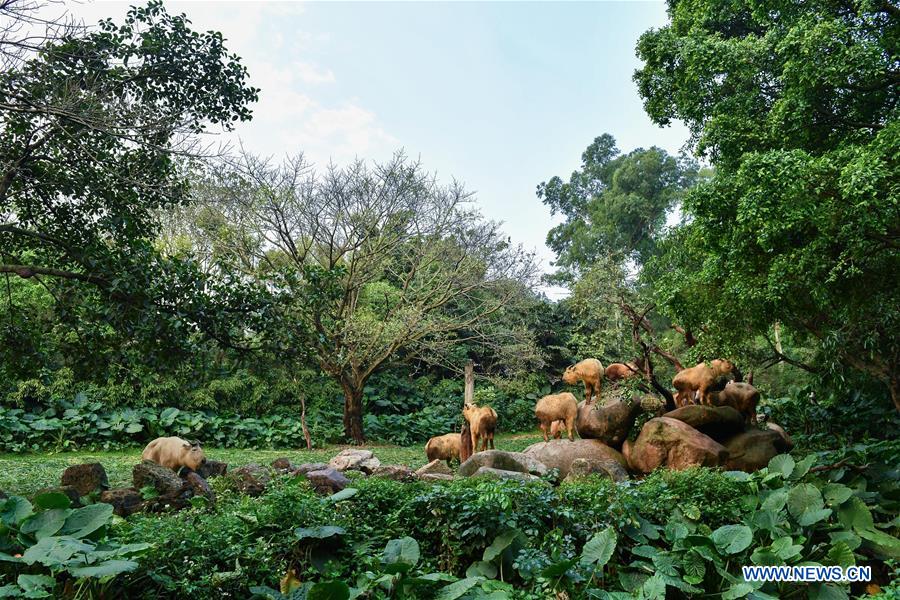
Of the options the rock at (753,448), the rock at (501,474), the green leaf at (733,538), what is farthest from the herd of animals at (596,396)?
the green leaf at (733,538)

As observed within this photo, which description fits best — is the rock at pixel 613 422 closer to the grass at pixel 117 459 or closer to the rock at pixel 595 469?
the rock at pixel 595 469

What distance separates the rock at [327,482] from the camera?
686cm

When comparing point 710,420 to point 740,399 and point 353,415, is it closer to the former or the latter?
point 740,399

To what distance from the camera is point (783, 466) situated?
6.75m

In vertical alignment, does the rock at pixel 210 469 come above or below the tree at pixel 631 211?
below

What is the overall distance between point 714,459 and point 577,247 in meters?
24.4

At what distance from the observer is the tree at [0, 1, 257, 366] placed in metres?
6.10

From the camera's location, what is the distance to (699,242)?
888cm

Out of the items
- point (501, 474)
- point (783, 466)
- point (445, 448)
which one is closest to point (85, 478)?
point (501, 474)

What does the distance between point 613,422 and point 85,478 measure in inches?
277

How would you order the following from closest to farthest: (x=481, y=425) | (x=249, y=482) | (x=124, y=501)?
(x=124, y=501)
(x=249, y=482)
(x=481, y=425)

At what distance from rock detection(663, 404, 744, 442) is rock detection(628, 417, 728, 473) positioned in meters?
0.37

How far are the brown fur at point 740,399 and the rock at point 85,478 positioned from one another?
8.63 meters

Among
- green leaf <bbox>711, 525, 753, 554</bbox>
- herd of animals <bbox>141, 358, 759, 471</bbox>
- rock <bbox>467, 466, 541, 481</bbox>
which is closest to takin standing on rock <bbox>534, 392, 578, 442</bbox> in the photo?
herd of animals <bbox>141, 358, 759, 471</bbox>
